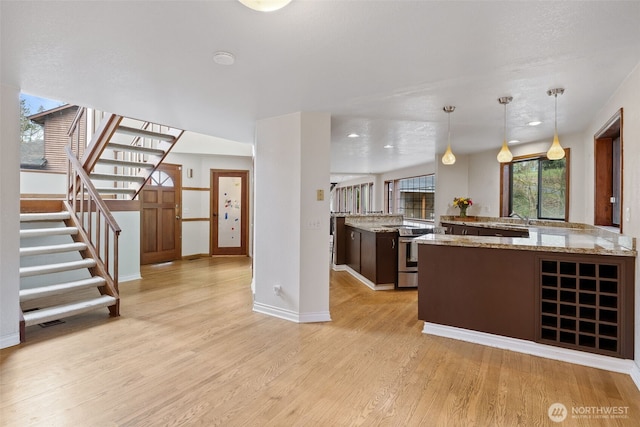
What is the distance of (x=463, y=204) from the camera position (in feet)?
19.9

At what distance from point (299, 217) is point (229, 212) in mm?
4657

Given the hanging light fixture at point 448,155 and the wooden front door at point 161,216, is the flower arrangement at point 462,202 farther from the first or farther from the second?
the wooden front door at point 161,216

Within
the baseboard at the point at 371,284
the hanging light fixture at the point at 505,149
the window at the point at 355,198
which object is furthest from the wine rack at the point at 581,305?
the window at the point at 355,198

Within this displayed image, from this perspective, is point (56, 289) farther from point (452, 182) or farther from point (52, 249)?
point (452, 182)

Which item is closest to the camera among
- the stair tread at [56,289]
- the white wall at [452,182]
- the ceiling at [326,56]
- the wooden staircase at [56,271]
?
the ceiling at [326,56]

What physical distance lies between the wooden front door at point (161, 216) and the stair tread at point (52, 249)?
2.73 metres

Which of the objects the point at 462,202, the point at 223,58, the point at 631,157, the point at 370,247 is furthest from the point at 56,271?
the point at 462,202

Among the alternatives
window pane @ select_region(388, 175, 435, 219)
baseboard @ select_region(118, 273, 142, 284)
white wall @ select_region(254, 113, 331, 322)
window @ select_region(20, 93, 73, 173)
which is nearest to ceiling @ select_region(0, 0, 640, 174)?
white wall @ select_region(254, 113, 331, 322)

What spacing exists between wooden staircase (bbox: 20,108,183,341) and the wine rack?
13.7 feet

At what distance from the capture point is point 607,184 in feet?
11.9

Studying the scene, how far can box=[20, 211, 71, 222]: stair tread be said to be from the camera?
379 centimetres

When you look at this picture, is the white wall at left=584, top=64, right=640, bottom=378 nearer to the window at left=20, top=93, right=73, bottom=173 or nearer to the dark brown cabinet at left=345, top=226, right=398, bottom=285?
the dark brown cabinet at left=345, top=226, right=398, bottom=285

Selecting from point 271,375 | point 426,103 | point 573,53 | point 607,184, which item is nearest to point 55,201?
point 271,375

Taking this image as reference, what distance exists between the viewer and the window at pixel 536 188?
4750mm
